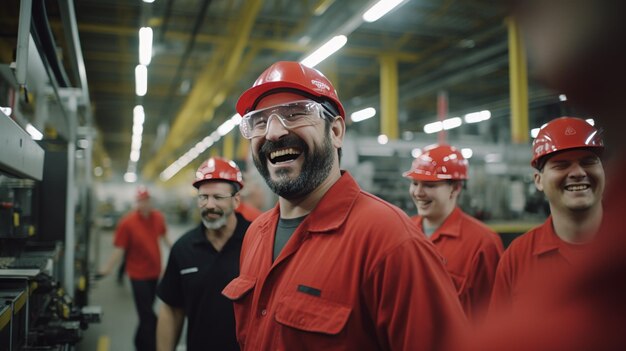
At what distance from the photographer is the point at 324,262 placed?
4.74 ft

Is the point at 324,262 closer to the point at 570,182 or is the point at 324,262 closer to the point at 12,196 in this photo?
the point at 570,182

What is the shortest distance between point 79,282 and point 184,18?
6842 millimetres

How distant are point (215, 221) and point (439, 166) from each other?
1.60 metres

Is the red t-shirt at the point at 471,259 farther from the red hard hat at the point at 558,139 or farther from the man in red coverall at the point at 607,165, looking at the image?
the man in red coverall at the point at 607,165

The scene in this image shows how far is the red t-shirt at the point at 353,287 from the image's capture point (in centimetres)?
125

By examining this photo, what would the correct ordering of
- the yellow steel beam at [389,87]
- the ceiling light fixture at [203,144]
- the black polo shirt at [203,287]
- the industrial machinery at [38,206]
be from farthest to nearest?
1. the ceiling light fixture at [203,144]
2. the yellow steel beam at [389,87]
3. the black polo shirt at [203,287]
4. the industrial machinery at [38,206]

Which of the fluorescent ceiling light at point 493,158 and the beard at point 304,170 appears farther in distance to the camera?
the fluorescent ceiling light at point 493,158

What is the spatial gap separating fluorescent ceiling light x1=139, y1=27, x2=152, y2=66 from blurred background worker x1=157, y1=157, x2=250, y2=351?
3.82m

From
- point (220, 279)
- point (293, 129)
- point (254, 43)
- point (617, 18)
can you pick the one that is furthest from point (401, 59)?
point (617, 18)

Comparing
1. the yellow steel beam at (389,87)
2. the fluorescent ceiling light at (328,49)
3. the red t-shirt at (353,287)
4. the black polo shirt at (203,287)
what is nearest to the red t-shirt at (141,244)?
the black polo shirt at (203,287)

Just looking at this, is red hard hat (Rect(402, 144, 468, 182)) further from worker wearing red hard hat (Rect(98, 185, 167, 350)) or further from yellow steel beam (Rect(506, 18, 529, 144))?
yellow steel beam (Rect(506, 18, 529, 144))

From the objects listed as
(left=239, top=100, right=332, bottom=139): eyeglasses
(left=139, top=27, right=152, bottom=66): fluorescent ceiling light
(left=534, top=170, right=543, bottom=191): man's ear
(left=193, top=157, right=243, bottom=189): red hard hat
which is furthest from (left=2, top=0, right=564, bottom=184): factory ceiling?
(left=534, top=170, right=543, bottom=191): man's ear

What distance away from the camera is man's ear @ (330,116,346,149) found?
5.75 feet

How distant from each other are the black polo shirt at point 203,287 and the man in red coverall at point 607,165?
2.35 m
